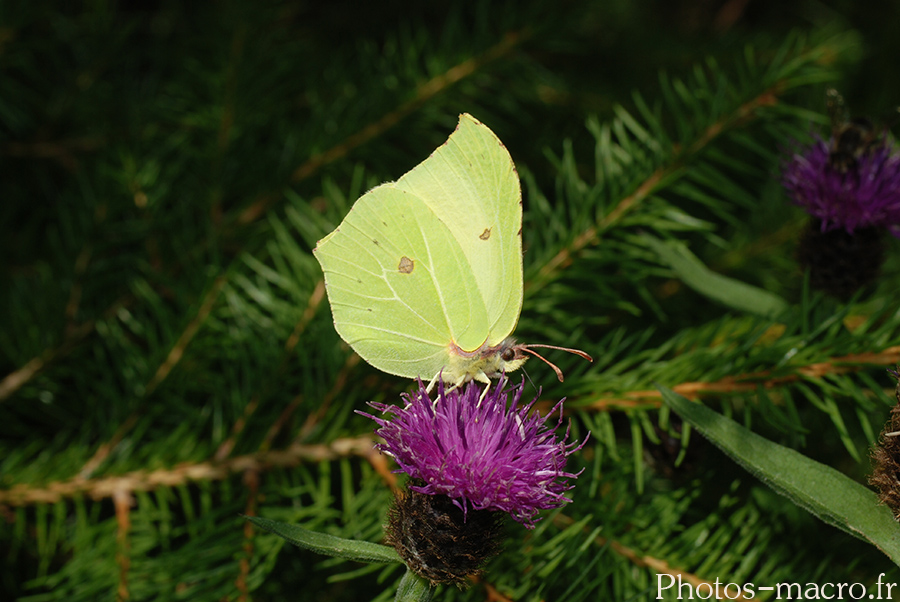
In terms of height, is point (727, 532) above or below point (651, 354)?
below

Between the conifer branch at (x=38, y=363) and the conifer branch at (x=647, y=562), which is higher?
the conifer branch at (x=38, y=363)

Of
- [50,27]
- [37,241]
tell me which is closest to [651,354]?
[37,241]

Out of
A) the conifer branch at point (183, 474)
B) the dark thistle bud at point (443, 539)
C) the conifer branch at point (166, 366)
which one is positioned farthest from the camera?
the conifer branch at point (166, 366)

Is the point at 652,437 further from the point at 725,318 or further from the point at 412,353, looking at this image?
the point at 412,353

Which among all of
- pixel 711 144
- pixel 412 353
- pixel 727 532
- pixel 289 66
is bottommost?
pixel 727 532

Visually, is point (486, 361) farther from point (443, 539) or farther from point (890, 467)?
point (890, 467)

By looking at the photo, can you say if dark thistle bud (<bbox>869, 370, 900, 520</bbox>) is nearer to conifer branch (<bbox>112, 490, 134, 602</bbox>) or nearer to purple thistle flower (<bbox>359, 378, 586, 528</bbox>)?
purple thistle flower (<bbox>359, 378, 586, 528</bbox>)

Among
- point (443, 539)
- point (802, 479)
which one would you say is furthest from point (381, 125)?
point (802, 479)

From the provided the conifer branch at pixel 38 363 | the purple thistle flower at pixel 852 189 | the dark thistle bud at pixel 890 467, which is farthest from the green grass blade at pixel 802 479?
the conifer branch at pixel 38 363

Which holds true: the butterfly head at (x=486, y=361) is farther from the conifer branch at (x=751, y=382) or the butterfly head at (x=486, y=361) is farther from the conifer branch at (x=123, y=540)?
the conifer branch at (x=123, y=540)
